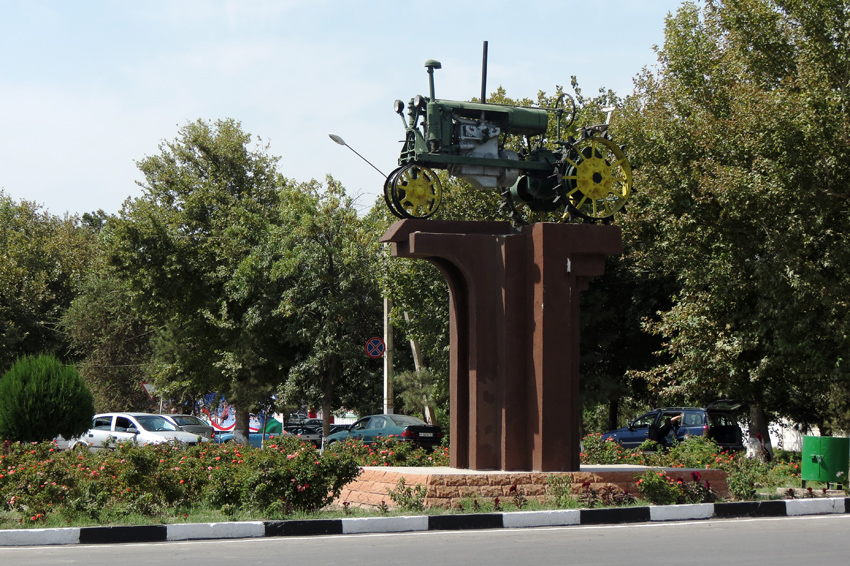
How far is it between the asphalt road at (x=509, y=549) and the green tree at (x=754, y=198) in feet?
29.7

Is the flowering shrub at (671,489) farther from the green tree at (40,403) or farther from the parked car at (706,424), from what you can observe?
the green tree at (40,403)

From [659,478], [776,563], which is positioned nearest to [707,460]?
[659,478]

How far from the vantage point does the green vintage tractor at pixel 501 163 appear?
1374cm

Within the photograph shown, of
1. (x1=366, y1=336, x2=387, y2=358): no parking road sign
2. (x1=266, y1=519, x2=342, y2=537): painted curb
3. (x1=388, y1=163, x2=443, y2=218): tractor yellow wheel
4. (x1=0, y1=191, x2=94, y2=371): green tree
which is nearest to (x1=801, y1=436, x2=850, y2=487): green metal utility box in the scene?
(x1=388, y1=163, x2=443, y2=218): tractor yellow wheel

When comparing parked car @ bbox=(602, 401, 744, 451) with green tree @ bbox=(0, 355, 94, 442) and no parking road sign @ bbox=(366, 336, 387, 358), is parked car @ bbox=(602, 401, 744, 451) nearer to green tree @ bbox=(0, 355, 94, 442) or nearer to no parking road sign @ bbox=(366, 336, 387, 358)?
no parking road sign @ bbox=(366, 336, 387, 358)

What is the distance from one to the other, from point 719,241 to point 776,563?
13.7 metres

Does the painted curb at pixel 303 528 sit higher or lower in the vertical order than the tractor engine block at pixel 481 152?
lower

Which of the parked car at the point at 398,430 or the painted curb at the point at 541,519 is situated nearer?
the painted curb at the point at 541,519

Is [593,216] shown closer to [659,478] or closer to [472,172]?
[472,172]

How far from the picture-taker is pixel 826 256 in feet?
61.5

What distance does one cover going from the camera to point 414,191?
1383cm

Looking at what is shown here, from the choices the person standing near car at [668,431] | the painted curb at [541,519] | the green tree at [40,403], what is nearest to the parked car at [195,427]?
the green tree at [40,403]

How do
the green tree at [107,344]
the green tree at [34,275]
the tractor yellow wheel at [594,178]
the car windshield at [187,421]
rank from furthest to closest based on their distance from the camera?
the green tree at [107,344]
the green tree at [34,275]
the car windshield at [187,421]
the tractor yellow wheel at [594,178]

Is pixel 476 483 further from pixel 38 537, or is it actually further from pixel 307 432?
pixel 307 432
